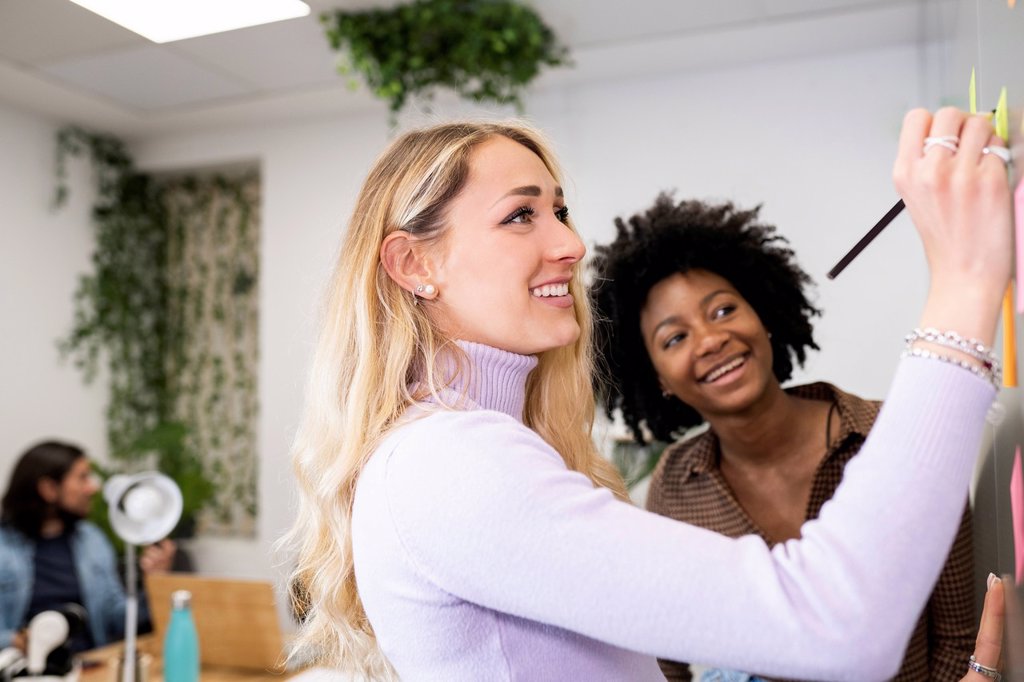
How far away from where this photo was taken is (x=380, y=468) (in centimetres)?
88

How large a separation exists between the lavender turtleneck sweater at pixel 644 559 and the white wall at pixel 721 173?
2.67 m

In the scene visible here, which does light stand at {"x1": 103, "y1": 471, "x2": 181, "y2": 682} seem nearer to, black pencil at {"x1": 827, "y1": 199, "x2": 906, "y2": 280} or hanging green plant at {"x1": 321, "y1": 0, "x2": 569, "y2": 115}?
black pencil at {"x1": 827, "y1": 199, "x2": 906, "y2": 280}

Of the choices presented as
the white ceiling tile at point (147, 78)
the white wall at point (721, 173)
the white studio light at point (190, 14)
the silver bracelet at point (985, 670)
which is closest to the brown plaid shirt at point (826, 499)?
the silver bracelet at point (985, 670)

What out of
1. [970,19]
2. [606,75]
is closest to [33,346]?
[606,75]

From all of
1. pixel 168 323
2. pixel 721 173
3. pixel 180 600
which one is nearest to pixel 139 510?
pixel 180 600

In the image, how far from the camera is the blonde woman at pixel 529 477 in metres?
0.66

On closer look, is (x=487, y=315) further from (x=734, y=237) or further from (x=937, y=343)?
(x=734, y=237)

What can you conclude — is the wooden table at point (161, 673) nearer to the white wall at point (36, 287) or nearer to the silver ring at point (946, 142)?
the silver ring at point (946, 142)

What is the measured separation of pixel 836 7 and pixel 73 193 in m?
3.92

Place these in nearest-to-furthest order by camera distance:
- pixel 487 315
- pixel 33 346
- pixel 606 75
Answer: pixel 487 315 → pixel 606 75 → pixel 33 346

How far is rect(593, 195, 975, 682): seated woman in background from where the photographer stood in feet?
4.83

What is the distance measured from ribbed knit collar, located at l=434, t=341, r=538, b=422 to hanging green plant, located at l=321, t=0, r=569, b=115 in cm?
266

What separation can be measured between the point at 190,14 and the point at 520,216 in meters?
2.88

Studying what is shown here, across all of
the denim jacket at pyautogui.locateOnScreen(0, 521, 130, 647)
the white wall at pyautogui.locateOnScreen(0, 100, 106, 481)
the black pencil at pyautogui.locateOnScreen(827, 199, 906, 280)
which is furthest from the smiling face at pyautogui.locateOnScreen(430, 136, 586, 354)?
the white wall at pyautogui.locateOnScreen(0, 100, 106, 481)
